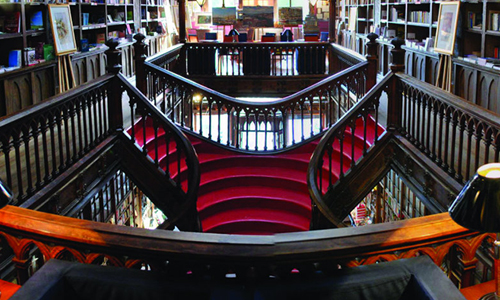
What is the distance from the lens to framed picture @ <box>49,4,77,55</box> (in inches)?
306

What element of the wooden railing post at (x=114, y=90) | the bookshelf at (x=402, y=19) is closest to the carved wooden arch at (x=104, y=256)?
the wooden railing post at (x=114, y=90)

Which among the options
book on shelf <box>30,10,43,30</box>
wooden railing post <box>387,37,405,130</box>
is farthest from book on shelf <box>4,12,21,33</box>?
wooden railing post <box>387,37,405,130</box>

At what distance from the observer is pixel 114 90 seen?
567cm

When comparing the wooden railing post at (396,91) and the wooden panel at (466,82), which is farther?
the wooden panel at (466,82)

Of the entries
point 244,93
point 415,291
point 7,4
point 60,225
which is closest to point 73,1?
point 7,4

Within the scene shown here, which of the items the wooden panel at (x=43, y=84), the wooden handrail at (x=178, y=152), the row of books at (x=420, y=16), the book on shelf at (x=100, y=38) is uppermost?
the row of books at (x=420, y=16)

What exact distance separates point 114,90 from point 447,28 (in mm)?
5004

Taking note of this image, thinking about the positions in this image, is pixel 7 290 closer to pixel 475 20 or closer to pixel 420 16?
pixel 475 20

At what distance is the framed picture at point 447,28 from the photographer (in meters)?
Answer: 7.80

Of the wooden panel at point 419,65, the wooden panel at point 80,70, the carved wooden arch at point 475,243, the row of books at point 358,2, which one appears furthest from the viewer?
the row of books at point 358,2

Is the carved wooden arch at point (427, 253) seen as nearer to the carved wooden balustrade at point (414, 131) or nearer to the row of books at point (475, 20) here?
the carved wooden balustrade at point (414, 131)

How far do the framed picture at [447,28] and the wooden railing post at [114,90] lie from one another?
15.6ft

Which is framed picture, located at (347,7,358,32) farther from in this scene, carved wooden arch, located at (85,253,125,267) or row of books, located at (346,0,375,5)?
carved wooden arch, located at (85,253,125,267)

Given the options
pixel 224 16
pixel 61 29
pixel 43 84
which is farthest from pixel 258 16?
pixel 43 84
